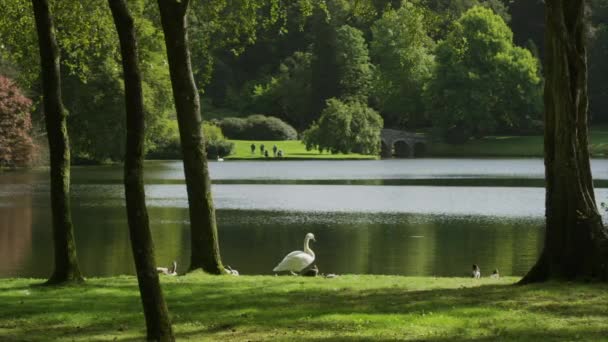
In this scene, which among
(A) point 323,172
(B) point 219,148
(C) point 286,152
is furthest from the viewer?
(C) point 286,152

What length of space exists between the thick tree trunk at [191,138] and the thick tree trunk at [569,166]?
5.56 metres

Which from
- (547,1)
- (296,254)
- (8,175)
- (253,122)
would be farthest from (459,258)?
(253,122)

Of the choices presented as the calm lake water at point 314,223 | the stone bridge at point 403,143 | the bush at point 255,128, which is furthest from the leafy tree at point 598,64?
the calm lake water at point 314,223

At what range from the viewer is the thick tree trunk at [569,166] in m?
13.6

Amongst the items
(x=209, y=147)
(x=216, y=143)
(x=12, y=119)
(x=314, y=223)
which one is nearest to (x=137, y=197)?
(x=314, y=223)

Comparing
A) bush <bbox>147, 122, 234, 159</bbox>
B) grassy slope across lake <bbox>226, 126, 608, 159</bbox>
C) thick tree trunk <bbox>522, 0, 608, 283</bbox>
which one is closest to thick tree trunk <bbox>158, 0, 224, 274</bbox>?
thick tree trunk <bbox>522, 0, 608, 283</bbox>

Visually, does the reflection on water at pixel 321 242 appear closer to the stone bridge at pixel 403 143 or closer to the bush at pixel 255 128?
the bush at pixel 255 128

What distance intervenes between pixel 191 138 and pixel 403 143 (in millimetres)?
89721

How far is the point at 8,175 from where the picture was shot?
204ft

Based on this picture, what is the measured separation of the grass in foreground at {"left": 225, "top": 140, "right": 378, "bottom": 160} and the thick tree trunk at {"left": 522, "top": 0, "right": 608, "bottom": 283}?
78168 mm

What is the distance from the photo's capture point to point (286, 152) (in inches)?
3780

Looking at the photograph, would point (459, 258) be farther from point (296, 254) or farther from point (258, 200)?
point (258, 200)

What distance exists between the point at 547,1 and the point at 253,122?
291 feet

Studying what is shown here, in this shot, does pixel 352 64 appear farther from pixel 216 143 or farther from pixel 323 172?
pixel 323 172
